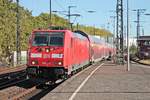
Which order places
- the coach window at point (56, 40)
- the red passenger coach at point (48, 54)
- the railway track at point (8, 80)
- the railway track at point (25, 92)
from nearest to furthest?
the railway track at point (25, 92) → the red passenger coach at point (48, 54) → the coach window at point (56, 40) → the railway track at point (8, 80)

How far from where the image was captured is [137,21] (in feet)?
306

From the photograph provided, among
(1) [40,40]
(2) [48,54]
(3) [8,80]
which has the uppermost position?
(1) [40,40]

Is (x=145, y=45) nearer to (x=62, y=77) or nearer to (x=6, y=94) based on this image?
(x=62, y=77)

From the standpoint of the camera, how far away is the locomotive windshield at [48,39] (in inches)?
941

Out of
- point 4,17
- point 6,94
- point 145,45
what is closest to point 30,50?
point 6,94

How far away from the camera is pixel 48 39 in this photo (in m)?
24.0

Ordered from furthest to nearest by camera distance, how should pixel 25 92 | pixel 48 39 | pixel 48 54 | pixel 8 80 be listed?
pixel 8 80, pixel 48 39, pixel 48 54, pixel 25 92

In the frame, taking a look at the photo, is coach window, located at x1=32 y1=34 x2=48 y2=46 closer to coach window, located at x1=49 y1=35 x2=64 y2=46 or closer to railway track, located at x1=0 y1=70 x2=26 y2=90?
coach window, located at x1=49 y1=35 x2=64 y2=46

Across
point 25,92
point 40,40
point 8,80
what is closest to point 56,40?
point 40,40

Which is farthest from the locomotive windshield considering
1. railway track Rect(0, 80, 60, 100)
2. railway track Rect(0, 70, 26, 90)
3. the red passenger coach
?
railway track Rect(0, 70, 26, 90)

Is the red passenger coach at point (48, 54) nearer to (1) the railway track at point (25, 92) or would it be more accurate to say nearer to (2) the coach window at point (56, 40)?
(2) the coach window at point (56, 40)

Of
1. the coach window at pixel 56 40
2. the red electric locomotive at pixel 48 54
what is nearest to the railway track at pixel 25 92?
the red electric locomotive at pixel 48 54

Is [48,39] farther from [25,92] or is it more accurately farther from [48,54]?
[25,92]

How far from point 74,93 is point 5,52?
43.4 metres
